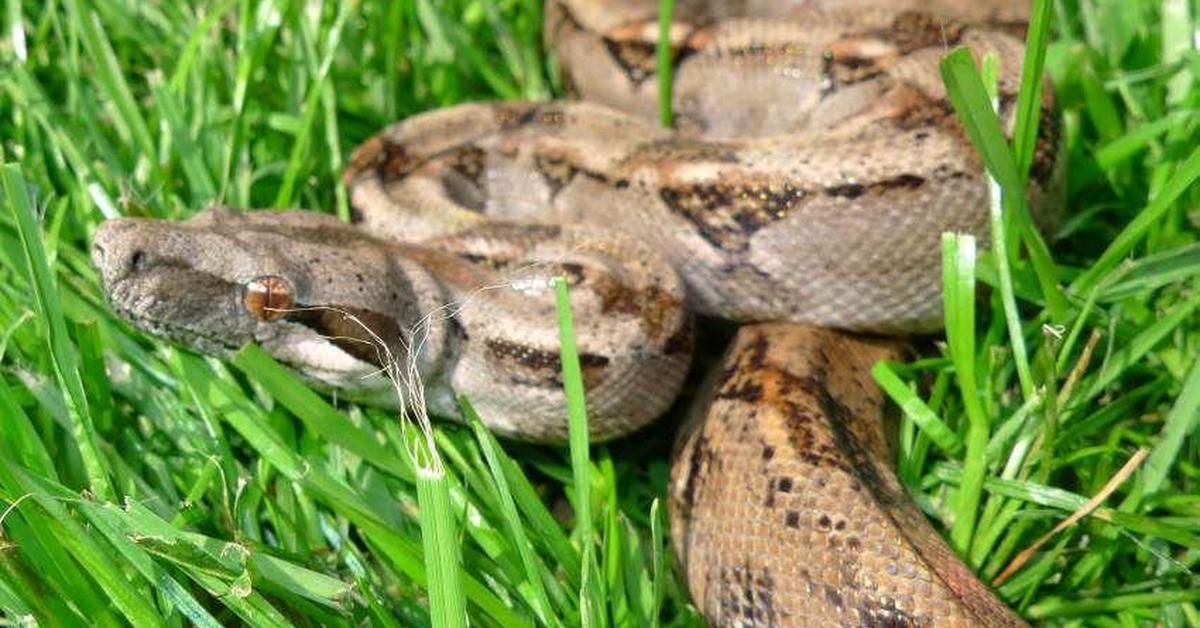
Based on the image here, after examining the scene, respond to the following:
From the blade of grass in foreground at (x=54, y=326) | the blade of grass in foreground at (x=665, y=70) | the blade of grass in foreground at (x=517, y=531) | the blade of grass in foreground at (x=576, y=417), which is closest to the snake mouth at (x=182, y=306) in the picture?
the blade of grass in foreground at (x=54, y=326)

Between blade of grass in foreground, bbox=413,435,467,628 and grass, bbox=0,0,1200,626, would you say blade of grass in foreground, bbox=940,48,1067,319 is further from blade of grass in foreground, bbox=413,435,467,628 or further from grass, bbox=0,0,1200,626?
blade of grass in foreground, bbox=413,435,467,628

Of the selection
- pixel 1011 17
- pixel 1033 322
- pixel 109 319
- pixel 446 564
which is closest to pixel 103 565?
pixel 446 564

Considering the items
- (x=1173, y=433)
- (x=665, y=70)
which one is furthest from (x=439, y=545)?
(x=665, y=70)


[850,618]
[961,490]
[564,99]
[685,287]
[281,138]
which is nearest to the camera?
[850,618]

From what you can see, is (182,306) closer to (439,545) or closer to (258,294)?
(258,294)

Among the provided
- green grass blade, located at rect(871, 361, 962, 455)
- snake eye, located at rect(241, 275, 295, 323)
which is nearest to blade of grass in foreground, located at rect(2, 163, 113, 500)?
snake eye, located at rect(241, 275, 295, 323)

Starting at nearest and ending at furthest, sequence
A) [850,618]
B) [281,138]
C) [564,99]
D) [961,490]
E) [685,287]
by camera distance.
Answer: [850,618] < [961,490] < [685,287] < [281,138] < [564,99]

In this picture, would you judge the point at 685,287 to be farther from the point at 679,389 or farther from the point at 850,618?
the point at 850,618
